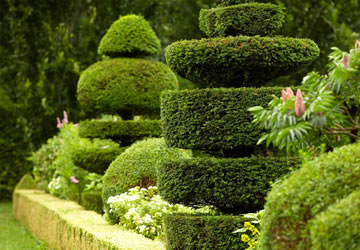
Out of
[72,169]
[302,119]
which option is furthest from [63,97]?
[302,119]

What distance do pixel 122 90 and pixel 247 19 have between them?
15.8 feet

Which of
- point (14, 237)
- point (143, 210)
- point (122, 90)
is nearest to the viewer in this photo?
point (143, 210)

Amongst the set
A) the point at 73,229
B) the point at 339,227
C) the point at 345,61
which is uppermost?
the point at 345,61

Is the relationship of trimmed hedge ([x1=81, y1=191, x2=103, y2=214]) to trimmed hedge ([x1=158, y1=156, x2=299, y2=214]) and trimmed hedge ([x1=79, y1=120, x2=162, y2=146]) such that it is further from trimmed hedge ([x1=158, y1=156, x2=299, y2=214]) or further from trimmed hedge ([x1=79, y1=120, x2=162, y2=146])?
trimmed hedge ([x1=158, y1=156, x2=299, y2=214])

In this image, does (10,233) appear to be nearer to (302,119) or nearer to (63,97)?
(63,97)

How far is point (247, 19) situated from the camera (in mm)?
6457

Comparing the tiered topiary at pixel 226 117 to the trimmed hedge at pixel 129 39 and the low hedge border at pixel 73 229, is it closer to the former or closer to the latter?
the low hedge border at pixel 73 229

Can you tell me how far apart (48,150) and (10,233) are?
3664mm

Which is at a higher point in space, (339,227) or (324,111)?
(324,111)

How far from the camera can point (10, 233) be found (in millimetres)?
12242

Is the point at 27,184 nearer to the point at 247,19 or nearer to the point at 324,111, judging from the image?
the point at 247,19

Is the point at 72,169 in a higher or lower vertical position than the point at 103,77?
lower

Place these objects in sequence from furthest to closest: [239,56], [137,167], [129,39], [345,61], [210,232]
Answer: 1. [129,39]
2. [137,167]
3. [239,56]
4. [210,232]
5. [345,61]

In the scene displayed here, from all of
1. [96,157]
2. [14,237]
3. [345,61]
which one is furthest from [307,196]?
[14,237]
